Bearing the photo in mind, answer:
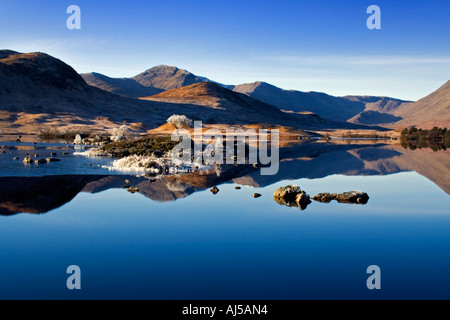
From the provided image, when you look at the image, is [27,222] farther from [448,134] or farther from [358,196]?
[448,134]

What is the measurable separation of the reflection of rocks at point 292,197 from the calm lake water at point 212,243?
0.84 meters

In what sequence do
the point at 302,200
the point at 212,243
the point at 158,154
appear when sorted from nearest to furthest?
the point at 212,243
the point at 302,200
the point at 158,154

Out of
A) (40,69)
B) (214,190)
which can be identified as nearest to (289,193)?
(214,190)

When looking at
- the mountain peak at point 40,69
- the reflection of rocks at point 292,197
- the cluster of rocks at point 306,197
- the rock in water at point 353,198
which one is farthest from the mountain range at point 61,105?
the rock in water at point 353,198

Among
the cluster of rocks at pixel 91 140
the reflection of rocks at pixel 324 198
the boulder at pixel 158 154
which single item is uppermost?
the cluster of rocks at pixel 91 140

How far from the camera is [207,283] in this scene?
412 inches

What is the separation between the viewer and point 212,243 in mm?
14031

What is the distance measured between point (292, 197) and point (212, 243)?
9585 mm

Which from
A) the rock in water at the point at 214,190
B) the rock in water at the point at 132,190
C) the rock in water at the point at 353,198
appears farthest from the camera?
the rock in water at the point at 214,190

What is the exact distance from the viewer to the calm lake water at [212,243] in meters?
10.3

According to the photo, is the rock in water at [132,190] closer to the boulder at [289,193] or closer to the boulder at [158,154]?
the boulder at [289,193]

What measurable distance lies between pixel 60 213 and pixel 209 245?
8858 millimetres

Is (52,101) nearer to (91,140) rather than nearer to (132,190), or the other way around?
(91,140)
